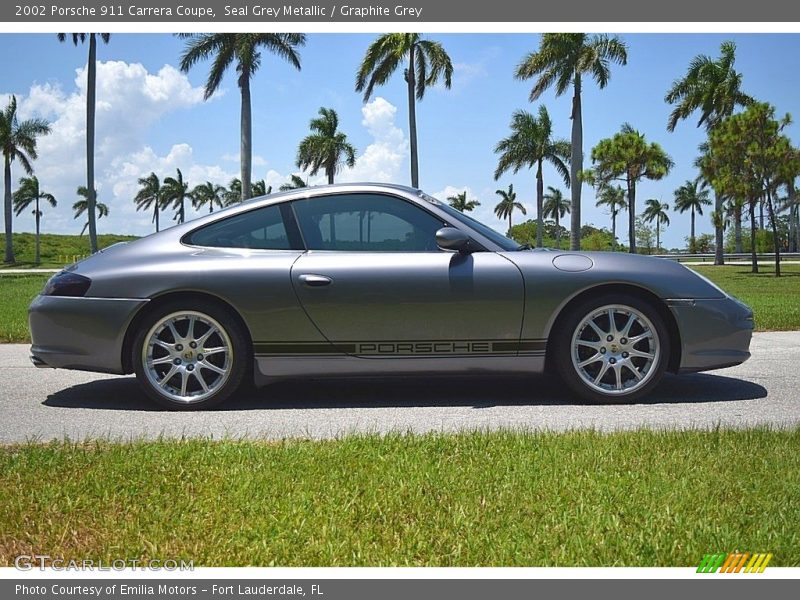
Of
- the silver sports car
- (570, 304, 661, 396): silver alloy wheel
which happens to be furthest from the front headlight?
(570, 304, 661, 396): silver alloy wheel

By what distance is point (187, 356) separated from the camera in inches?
189

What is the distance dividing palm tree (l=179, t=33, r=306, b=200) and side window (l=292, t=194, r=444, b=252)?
24757mm

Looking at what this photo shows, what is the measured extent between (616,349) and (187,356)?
285 centimetres

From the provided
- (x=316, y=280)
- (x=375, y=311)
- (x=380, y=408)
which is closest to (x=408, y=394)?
(x=380, y=408)

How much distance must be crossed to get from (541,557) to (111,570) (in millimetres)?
1361

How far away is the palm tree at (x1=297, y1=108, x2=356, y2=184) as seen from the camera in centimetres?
4862

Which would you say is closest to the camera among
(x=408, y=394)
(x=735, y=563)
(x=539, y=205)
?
(x=735, y=563)

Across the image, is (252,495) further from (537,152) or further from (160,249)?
(537,152)

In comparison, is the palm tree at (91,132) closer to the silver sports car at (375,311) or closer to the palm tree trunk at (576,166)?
the palm tree trunk at (576,166)

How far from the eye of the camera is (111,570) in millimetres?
2295

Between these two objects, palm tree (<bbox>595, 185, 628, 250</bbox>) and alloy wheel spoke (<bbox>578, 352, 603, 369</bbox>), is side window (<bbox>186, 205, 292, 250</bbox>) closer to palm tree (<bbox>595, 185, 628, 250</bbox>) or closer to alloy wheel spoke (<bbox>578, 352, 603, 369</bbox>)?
alloy wheel spoke (<bbox>578, 352, 603, 369</bbox>)

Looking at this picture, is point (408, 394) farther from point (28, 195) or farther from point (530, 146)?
point (28, 195)
